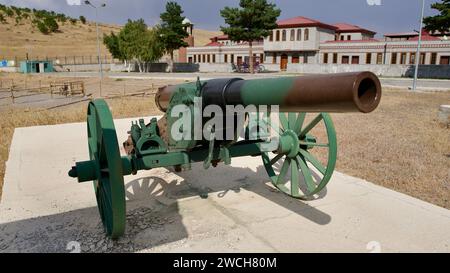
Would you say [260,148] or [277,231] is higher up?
[260,148]

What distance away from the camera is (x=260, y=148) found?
432cm

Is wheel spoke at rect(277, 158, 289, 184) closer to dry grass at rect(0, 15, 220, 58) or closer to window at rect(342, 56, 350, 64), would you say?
window at rect(342, 56, 350, 64)

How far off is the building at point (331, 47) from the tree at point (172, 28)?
19.8 ft

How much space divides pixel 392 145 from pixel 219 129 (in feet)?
17.3

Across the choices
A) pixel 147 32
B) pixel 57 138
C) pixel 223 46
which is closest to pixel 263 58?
pixel 223 46

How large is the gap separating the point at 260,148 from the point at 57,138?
5601 millimetres

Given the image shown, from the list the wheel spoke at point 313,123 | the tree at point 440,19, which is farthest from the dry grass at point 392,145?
the tree at point 440,19

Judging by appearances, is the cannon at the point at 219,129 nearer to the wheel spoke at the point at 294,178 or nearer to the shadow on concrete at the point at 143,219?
the wheel spoke at the point at 294,178

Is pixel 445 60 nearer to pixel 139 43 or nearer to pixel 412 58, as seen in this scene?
pixel 412 58

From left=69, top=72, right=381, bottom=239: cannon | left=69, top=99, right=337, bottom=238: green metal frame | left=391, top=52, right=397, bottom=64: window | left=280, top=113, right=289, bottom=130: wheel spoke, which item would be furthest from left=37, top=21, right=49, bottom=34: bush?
left=280, top=113, right=289, bottom=130: wheel spoke

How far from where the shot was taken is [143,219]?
4156mm

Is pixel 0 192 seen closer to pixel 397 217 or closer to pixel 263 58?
pixel 397 217

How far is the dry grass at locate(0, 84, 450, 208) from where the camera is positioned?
5410 mm

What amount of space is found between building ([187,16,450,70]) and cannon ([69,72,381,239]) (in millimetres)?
36073
